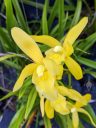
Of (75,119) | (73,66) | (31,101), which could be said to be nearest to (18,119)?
(31,101)

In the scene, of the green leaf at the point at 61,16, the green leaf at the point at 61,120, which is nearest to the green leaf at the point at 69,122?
the green leaf at the point at 61,120

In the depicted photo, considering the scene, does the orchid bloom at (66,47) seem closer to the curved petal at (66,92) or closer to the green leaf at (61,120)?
the curved petal at (66,92)

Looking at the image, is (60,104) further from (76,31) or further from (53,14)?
(53,14)

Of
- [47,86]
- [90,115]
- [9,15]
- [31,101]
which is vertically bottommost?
[90,115]

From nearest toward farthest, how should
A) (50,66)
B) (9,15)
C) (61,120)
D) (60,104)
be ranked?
(50,66) < (60,104) < (9,15) < (61,120)

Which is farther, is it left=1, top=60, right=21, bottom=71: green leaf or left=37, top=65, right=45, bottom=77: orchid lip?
left=1, top=60, right=21, bottom=71: green leaf

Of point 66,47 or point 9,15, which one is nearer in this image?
point 66,47

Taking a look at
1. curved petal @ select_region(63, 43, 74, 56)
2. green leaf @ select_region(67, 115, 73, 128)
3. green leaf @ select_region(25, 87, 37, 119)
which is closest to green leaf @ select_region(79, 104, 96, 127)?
green leaf @ select_region(67, 115, 73, 128)

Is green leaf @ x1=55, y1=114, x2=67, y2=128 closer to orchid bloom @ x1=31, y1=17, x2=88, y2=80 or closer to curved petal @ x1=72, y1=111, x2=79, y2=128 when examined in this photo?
curved petal @ x1=72, y1=111, x2=79, y2=128

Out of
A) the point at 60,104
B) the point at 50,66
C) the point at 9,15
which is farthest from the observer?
the point at 9,15
